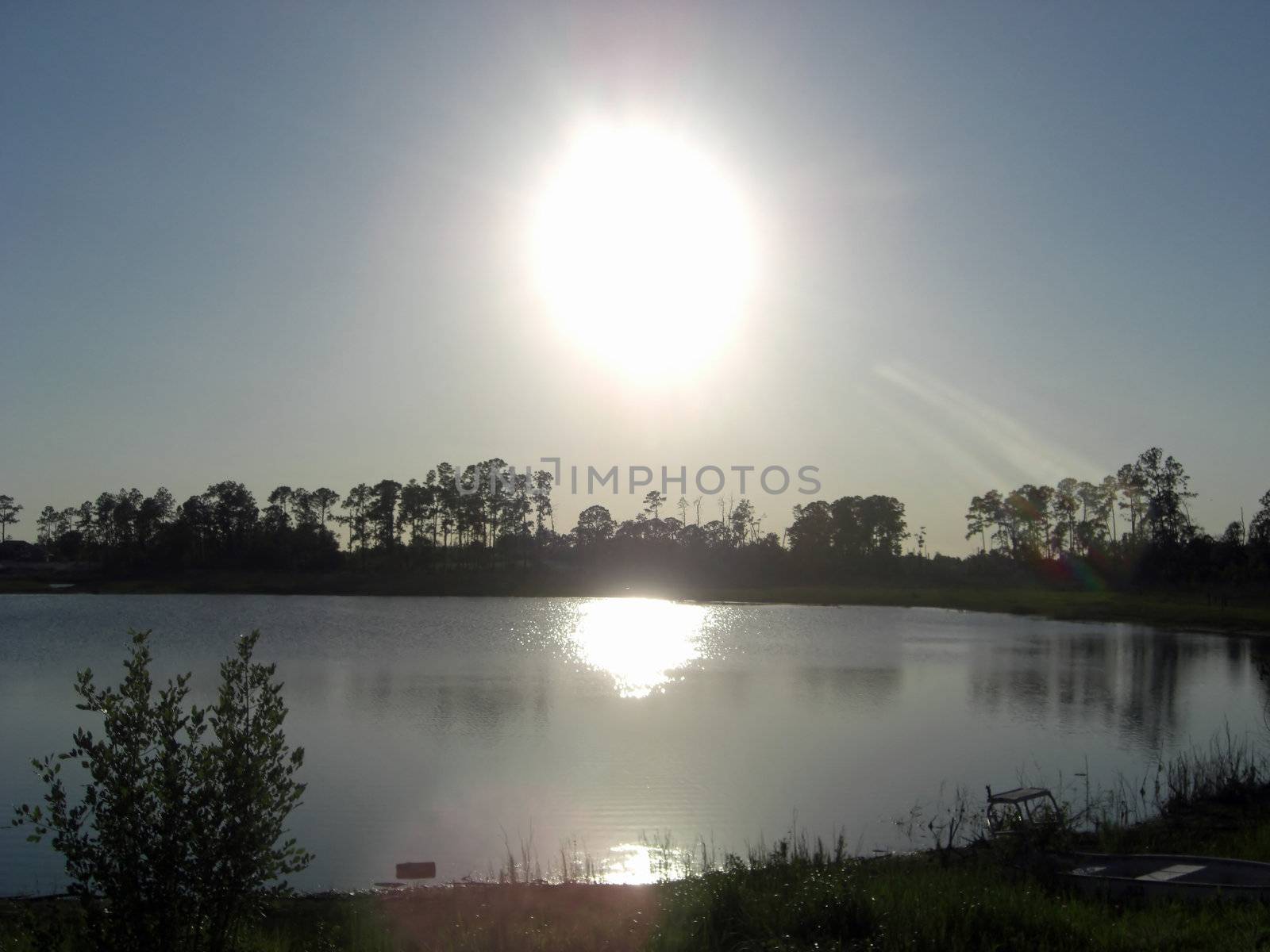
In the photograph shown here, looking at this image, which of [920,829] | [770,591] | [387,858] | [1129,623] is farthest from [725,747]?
[770,591]

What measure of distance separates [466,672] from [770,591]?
210 feet

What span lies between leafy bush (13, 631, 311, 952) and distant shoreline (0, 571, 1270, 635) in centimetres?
6410

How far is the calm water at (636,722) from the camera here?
14008 mm

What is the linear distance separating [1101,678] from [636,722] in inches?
702

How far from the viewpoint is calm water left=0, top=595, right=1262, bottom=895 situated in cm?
1401

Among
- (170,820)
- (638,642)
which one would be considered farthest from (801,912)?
(638,642)

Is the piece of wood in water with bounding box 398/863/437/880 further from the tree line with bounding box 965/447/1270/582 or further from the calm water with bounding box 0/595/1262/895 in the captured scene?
the tree line with bounding box 965/447/1270/582

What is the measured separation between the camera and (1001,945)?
6699mm

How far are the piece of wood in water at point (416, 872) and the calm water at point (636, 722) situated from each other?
34cm

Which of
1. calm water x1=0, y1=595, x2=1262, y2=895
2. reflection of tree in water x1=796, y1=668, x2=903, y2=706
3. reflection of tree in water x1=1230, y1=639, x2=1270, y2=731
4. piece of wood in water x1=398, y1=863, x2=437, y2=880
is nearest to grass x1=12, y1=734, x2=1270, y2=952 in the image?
piece of wood in water x1=398, y1=863, x2=437, y2=880

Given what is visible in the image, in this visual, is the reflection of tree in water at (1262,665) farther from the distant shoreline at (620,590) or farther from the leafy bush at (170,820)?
the leafy bush at (170,820)

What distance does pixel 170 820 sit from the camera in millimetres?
6184

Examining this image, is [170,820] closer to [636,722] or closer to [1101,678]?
[636,722]

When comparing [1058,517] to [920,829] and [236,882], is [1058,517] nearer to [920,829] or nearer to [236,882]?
[920,829]
